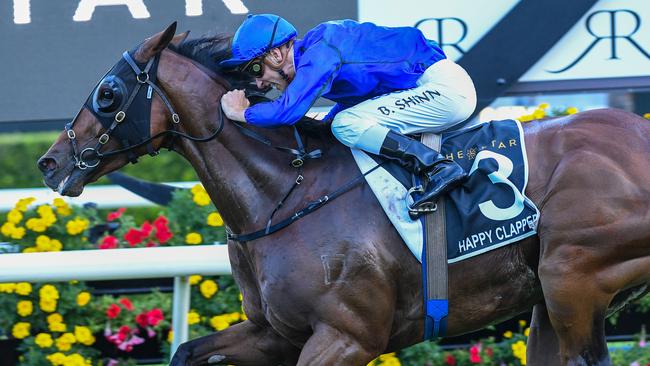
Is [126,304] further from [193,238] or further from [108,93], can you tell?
[108,93]

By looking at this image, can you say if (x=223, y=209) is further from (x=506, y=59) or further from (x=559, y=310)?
(x=506, y=59)

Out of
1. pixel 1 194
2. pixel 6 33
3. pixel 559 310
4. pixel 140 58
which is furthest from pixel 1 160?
pixel 559 310

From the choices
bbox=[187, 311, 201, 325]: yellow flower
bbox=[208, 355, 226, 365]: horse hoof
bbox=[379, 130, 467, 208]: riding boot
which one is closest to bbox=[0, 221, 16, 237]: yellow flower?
bbox=[187, 311, 201, 325]: yellow flower

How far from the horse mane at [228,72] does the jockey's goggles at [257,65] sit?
0.04 m

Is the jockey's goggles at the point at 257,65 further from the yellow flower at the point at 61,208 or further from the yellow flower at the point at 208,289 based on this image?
the yellow flower at the point at 61,208

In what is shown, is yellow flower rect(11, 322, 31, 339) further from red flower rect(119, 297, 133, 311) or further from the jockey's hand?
the jockey's hand

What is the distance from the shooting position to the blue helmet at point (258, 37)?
4102 millimetres

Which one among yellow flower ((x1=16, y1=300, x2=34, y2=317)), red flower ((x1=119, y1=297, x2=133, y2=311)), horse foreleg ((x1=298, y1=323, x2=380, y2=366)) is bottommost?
red flower ((x1=119, y1=297, x2=133, y2=311))

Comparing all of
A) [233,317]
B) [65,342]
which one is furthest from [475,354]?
[65,342]

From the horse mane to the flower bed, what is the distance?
1154mm

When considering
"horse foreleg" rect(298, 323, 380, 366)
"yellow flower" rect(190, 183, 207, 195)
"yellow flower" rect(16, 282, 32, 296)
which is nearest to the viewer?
"horse foreleg" rect(298, 323, 380, 366)

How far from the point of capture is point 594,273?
13.1 feet

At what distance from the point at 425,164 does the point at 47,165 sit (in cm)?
134

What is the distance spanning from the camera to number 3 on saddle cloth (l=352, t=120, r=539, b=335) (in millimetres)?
4062
